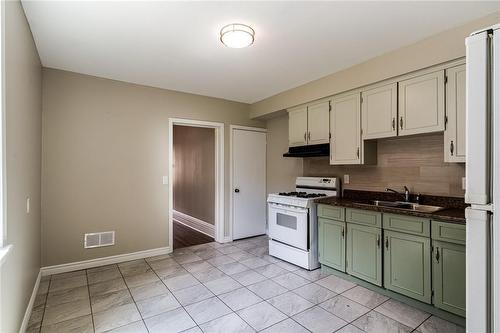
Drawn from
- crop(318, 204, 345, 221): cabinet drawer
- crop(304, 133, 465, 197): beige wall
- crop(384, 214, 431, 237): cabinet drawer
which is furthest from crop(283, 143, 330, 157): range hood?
crop(384, 214, 431, 237): cabinet drawer

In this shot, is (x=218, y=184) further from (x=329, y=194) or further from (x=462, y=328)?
(x=462, y=328)

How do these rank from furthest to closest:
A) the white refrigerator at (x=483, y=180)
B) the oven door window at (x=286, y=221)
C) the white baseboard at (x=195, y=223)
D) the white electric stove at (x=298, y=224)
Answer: the white baseboard at (x=195, y=223) < the oven door window at (x=286, y=221) < the white electric stove at (x=298, y=224) < the white refrigerator at (x=483, y=180)

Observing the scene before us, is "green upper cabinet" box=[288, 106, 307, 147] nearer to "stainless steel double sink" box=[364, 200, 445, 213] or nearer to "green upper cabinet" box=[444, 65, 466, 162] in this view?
"stainless steel double sink" box=[364, 200, 445, 213]

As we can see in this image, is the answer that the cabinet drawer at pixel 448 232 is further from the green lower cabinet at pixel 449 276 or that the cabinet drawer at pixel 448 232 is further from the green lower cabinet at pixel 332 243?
the green lower cabinet at pixel 332 243

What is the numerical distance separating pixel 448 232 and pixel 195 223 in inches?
177

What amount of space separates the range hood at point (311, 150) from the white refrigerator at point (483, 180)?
7.98ft

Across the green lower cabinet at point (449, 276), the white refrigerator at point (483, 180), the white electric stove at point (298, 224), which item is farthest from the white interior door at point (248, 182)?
the white refrigerator at point (483, 180)

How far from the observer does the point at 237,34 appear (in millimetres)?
2295

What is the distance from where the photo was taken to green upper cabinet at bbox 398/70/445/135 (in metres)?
2.51

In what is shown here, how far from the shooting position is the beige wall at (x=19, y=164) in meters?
1.67

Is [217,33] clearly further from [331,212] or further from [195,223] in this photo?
[195,223]

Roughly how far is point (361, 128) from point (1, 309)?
3.47 m

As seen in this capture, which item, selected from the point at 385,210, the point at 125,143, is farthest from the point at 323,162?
the point at 125,143

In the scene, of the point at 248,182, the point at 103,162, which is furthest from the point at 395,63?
the point at 103,162
